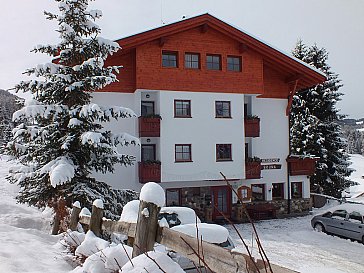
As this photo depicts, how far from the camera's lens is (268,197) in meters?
21.4

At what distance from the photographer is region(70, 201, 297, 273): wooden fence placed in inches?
80.8

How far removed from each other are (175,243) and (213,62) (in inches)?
706

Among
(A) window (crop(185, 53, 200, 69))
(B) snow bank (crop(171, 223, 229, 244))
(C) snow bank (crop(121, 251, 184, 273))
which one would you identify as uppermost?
(A) window (crop(185, 53, 200, 69))

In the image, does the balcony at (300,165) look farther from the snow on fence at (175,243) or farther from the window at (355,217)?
the snow on fence at (175,243)

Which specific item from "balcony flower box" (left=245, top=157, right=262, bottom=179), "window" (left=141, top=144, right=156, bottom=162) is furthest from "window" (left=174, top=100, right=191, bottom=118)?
"balcony flower box" (left=245, top=157, right=262, bottom=179)

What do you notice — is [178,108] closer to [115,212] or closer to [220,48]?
[220,48]

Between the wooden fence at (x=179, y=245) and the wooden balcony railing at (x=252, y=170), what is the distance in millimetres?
15861

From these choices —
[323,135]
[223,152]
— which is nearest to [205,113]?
[223,152]

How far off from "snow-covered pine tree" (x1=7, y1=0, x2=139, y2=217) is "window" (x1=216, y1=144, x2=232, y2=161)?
31.3 feet

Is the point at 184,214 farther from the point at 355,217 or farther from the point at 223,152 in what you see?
the point at 223,152

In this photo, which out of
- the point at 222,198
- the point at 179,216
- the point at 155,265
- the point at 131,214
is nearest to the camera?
the point at 155,265

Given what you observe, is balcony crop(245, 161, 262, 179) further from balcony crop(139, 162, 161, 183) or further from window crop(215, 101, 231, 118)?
balcony crop(139, 162, 161, 183)

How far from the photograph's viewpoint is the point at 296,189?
22.6m

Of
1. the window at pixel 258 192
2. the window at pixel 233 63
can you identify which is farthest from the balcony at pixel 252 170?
the window at pixel 233 63
